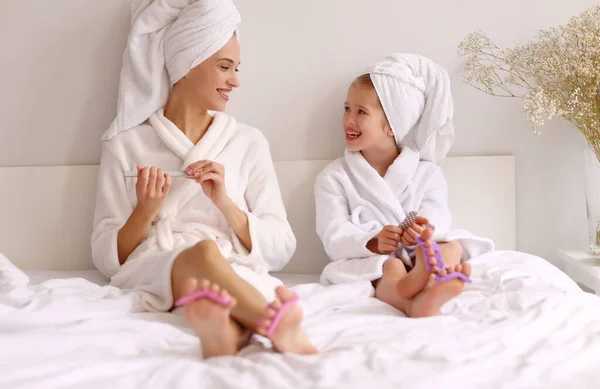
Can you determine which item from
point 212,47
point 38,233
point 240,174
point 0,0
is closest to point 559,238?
point 240,174

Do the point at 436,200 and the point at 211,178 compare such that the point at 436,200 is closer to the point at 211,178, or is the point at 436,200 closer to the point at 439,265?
the point at 439,265

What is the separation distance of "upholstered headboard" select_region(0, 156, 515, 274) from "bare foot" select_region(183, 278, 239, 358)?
98 centimetres

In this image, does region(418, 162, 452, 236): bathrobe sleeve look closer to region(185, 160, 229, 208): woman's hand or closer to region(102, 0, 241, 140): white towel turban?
region(185, 160, 229, 208): woman's hand

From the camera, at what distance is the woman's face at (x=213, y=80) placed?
6.10ft

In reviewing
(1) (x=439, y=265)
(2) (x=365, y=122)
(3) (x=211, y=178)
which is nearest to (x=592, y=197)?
(2) (x=365, y=122)

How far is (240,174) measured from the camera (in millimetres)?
1875

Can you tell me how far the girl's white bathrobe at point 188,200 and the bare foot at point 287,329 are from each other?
477mm

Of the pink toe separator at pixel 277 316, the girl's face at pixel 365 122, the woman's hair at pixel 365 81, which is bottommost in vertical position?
the pink toe separator at pixel 277 316

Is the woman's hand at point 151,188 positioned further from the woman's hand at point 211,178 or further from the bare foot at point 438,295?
the bare foot at point 438,295

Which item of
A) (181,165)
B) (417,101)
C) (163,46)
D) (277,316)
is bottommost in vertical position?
(277,316)

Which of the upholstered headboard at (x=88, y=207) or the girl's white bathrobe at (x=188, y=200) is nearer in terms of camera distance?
the girl's white bathrobe at (x=188, y=200)

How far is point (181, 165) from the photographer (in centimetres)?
181

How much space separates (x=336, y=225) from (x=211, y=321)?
81 centimetres

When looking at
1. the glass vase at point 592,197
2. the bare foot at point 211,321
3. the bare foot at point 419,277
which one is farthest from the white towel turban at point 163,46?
the glass vase at point 592,197
